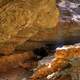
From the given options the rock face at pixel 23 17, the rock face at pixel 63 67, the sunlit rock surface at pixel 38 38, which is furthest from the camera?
Answer: the rock face at pixel 63 67

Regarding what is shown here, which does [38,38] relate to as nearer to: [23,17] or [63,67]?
[63,67]

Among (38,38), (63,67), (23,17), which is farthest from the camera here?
(38,38)

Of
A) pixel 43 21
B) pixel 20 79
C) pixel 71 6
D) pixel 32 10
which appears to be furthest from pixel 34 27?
pixel 71 6

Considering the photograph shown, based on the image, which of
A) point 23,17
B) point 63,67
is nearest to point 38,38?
point 63,67

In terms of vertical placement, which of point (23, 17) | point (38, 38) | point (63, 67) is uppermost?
point (23, 17)

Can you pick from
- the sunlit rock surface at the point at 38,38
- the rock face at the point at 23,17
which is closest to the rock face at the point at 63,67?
the sunlit rock surface at the point at 38,38

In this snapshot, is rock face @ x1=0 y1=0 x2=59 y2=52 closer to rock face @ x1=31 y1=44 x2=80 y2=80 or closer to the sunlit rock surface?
the sunlit rock surface

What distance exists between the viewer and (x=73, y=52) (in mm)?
4199

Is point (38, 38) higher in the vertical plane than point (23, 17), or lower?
lower

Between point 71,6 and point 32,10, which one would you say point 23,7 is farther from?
point 71,6

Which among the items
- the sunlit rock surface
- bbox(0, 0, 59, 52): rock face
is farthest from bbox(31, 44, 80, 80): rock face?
bbox(0, 0, 59, 52): rock face

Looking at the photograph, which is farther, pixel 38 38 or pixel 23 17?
pixel 38 38

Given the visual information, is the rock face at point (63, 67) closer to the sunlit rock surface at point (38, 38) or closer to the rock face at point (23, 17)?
the sunlit rock surface at point (38, 38)

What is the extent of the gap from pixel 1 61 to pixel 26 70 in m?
0.60
